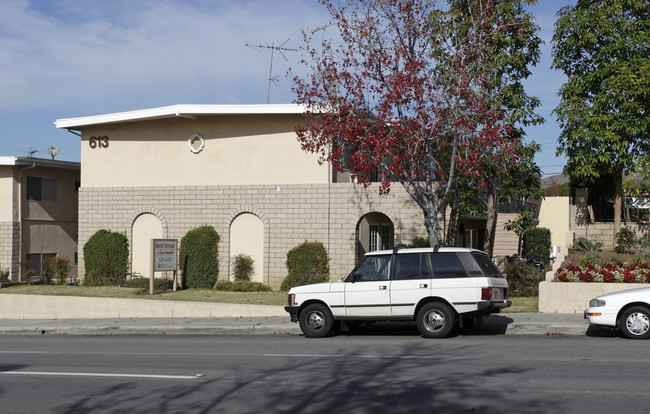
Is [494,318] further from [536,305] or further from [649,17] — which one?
[649,17]

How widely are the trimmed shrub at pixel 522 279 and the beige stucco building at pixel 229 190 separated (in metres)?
3.34

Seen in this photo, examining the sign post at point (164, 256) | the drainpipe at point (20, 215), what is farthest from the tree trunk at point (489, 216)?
the drainpipe at point (20, 215)

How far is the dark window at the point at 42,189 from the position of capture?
3325 cm

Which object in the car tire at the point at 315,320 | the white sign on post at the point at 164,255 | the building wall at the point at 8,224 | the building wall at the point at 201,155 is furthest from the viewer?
the building wall at the point at 8,224

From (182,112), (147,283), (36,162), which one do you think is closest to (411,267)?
(182,112)

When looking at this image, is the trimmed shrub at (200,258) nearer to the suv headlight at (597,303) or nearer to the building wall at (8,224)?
the building wall at (8,224)

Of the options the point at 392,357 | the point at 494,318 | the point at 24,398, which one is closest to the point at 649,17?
the point at 494,318

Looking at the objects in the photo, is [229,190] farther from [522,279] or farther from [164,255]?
[522,279]

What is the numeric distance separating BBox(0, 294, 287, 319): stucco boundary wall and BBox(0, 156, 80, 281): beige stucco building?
6.56m

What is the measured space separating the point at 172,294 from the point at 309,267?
487 cm

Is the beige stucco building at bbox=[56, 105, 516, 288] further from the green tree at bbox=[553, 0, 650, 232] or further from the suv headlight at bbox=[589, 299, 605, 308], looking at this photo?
the suv headlight at bbox=[589, 299, 605, 308]

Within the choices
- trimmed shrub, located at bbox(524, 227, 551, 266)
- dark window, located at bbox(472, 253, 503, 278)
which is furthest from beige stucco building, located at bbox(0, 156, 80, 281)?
trimmed shrub, located at bbox(524, 227, 551, 266)

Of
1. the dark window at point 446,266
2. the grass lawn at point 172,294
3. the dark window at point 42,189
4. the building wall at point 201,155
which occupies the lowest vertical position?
the grass lawn at point 172,294

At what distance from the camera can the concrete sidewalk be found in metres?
15.4
